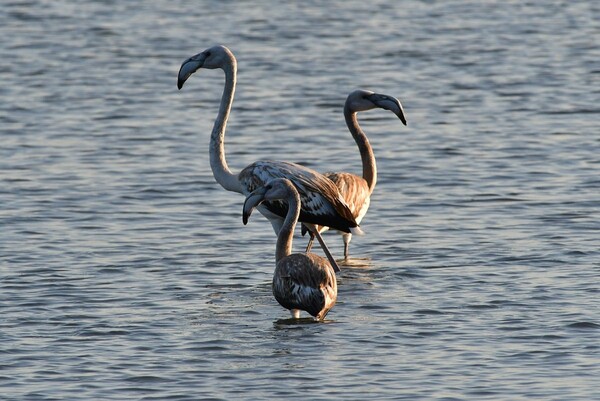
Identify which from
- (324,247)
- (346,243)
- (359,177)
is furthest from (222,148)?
(324,247)

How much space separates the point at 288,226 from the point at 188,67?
2760 mm

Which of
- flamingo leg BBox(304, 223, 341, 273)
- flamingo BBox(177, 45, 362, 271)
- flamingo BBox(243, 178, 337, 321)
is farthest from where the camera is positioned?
flamingo leg BBox(304, 223, 341, 273)

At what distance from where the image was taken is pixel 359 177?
1292cm

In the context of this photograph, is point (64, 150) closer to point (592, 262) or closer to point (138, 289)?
point (138, 289)

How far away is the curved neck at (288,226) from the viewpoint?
10961 mm

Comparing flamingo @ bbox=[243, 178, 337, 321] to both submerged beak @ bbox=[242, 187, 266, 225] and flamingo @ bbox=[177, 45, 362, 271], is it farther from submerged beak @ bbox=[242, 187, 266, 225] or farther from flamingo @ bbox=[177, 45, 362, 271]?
flamingo @ bbox=[177, 45, 362, 271]

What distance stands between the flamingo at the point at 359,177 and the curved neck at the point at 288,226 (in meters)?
1.20

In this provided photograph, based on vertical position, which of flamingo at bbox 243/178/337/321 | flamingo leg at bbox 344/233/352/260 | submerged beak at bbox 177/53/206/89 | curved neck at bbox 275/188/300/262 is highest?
submerged beak at bbox 177/53/206/89

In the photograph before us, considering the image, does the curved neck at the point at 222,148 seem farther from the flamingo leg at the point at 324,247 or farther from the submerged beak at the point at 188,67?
the flamingo leg at the point at 324,247

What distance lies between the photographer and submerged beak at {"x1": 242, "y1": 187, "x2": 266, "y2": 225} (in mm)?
10734

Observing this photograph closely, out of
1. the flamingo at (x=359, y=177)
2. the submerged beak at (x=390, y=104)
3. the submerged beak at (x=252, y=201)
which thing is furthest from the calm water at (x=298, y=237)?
the submerged beak at (x=390, y=104)

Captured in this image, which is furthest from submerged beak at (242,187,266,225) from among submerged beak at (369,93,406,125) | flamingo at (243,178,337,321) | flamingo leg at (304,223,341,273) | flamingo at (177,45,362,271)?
submerged beak at (369,93,406,125)

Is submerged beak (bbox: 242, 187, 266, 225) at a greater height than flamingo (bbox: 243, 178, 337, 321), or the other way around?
submerged beak (bbox: 242, 187, 266, 225)

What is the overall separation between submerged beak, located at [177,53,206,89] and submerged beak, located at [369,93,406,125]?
1565 mm
